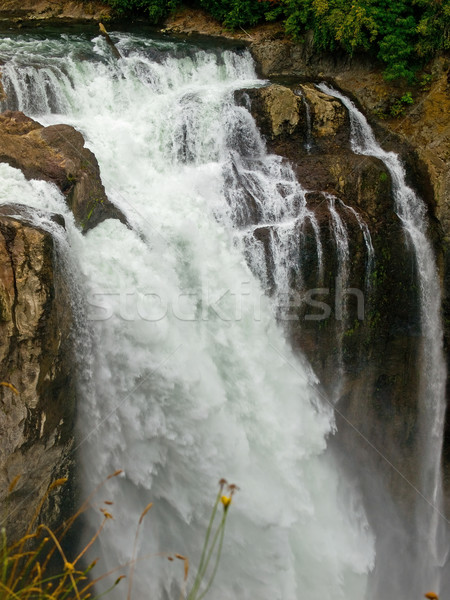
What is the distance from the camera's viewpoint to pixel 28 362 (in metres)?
5.46

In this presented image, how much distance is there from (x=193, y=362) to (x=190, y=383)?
0.32 metres

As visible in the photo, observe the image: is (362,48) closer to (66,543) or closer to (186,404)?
(186,404)

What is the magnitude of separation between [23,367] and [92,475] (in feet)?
6.63

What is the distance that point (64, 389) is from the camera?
238 inches

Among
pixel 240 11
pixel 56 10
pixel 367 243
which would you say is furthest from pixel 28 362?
pixel 56 10

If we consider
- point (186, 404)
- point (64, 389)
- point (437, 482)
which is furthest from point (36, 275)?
point (437, 482)

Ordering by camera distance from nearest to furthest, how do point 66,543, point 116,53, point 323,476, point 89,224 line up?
point 66,543, point 89,224, point 323,476, point 116,53

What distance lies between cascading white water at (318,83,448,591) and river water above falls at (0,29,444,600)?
1.74 m

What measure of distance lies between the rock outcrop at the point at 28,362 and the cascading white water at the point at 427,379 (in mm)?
Answer: 6396

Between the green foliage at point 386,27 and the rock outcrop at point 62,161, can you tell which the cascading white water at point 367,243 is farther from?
the green foliage at point 386,27

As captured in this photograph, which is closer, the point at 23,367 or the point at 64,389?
the point at 23,367

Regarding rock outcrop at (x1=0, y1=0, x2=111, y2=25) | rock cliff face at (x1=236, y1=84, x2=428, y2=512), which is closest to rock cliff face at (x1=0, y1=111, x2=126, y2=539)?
rock cliff face at (x1=236, y1=84, x2=428, y2=512)

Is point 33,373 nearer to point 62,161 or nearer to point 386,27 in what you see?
point 62,161

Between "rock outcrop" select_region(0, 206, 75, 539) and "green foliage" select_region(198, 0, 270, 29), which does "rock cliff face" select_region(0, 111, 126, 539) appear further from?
"green foliage" select_region(198, 0, 270, 29)
